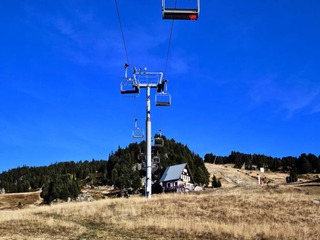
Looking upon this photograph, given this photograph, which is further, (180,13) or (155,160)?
(155,160)

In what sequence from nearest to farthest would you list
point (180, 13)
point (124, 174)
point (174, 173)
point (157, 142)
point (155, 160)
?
1. point (180, 13)
2. point (157, 142)
3. point (155, 160)
4. point (174, 173)
5. point (124, 174)

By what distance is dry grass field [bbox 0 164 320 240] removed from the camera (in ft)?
65.1

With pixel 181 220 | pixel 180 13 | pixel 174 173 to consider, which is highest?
pixel 174 173

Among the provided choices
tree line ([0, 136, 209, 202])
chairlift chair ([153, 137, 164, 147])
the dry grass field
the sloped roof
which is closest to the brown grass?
the dry grass field

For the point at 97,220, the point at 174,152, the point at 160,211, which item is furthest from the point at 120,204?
the point at 174,152

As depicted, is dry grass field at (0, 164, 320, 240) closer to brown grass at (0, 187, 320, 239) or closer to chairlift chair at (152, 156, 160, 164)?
brown grass at (0, 187, 320, 239)

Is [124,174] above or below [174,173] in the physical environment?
above

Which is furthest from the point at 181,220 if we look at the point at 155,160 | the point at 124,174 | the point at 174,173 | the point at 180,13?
the point at 124,174

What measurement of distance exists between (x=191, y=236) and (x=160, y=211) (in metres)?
10.3

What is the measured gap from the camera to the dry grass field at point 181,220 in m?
19.8

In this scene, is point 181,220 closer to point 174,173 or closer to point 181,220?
point 181,220

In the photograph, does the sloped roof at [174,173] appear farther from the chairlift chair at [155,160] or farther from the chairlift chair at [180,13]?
the chairlift chair at [180,13]

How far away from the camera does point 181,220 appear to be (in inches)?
959

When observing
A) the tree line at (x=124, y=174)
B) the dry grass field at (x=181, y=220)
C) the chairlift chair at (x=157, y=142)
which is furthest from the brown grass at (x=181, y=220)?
the tree line at (x=124, y=174)
